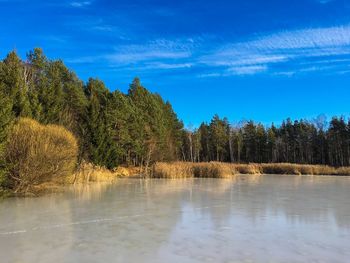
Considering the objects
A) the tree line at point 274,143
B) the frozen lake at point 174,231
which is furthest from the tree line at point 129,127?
the frozen lake at point 174,231

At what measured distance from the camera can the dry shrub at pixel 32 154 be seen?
1277 centimetres

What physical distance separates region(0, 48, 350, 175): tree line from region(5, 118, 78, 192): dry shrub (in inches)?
25.9

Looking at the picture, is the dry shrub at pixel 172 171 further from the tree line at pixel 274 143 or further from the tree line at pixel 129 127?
the tree line at pixel 274 143

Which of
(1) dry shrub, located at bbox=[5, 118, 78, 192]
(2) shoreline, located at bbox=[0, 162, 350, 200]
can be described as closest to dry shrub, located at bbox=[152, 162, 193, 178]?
(2) shoreline, located at bbox=[0, 162, 350, 200]

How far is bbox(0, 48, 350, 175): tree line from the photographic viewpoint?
59.4 feet

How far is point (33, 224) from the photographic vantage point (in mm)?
8148

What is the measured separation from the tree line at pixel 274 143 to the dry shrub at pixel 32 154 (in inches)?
1701

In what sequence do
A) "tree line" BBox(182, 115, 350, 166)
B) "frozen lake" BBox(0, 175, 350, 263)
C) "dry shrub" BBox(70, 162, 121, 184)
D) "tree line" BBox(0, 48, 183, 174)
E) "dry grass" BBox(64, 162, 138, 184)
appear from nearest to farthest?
"frozen lake" BBox(0, 175, 350, 263), "tree line" BBox(0, 48, 183, 174), "dry grass" BBox(64, 162, 138, 184), "dry shrub" BBox(70, 162, 121, 184), "tree line" BBox(182, 115, 350, 166)

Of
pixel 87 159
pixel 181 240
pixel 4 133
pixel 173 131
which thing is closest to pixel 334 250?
pixel 181 240

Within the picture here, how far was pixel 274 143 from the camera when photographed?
2495 inches

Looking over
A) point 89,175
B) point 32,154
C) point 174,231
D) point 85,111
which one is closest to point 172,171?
point 89,175

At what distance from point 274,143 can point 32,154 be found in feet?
180

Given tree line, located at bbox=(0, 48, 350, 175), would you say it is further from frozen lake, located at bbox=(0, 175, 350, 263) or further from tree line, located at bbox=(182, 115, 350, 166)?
frozen lake, located at bbox=(0, 175, 350, 263)

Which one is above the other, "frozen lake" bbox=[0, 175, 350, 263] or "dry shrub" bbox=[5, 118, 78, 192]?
"dry shrub" bbox=[5, 118, 78, 192]
